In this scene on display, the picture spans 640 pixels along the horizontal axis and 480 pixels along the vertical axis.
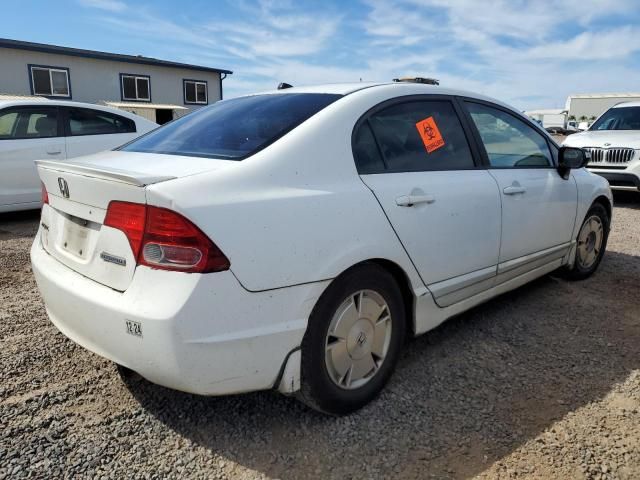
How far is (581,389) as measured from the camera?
2.66m

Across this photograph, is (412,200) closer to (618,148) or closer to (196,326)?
(196,326)

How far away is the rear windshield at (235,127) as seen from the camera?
2.28 metres

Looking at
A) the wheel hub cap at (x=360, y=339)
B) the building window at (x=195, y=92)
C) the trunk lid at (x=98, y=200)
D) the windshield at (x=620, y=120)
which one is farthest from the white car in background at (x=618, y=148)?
the building window at (x=195, y=92)

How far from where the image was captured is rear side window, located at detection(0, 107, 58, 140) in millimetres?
6129

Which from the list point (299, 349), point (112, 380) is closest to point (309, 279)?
point (299, 349)

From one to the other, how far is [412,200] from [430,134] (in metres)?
0.55

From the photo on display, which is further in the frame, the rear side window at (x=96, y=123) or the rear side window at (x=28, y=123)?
the rear side window at (x=96, y=123)

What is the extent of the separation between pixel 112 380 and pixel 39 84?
1950 cm

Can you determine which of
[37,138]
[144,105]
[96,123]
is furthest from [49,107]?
[144,105]

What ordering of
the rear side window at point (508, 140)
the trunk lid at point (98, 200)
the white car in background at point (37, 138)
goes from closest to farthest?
the trunk lid at point (98, 200) < the rear side window at point (508, 140) < the white car in background at point (37, 138)

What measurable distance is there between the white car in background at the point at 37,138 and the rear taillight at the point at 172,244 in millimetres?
5198

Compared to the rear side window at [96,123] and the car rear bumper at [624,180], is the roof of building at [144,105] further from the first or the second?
the car rear bumper at [624,180]

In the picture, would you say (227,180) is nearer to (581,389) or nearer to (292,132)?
(292,132)

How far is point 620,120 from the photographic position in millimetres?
9312
